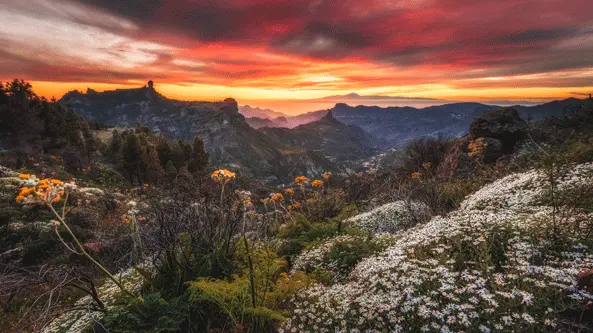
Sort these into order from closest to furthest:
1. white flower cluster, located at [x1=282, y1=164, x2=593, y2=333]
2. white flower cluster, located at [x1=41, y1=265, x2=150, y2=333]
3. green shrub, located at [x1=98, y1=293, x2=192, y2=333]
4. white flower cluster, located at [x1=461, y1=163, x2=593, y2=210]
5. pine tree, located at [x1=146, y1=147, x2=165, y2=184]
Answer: white flower cluster, located at [x1=282, y1=164, x2=593, y2=333] → green shrub, located at [x1=98, y1=293, x2=192, y2=333] → white flower cluster, located at [x1=41, y1=265, x2=150, y2=333] → white flower cluster, located at [x1=461, y1=163, x2=593, y2=210] → pine tree, located at [x1=146, y1=147, x2=165, y2=184]

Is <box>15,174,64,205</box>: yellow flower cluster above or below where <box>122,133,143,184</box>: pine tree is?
above

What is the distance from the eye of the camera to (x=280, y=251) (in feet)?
28.5

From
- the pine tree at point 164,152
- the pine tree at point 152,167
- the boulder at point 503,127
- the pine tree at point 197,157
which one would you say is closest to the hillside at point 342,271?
the boulder at point 503,127

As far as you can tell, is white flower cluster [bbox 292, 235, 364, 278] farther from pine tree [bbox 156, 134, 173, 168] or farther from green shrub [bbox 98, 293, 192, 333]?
pine tree [bbox 156, 134, 173, 168]

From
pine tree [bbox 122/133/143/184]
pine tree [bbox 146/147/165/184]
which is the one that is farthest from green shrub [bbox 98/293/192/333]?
pine tree [bbox 122/133/143/184]

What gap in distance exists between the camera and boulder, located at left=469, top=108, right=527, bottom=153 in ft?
55.3

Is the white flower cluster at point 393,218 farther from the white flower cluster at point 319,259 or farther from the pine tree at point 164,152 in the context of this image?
the pine tree at point 164,152

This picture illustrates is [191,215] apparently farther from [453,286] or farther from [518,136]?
[518,136]

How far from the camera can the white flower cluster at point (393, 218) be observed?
9.12m

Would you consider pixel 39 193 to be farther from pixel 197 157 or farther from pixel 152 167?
pixel 197 157

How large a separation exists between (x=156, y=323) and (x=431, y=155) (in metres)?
22.1

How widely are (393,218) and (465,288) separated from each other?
684 cm

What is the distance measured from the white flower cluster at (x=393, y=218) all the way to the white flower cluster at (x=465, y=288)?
3521 millimetres

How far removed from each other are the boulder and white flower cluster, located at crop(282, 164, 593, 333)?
43.0 feet
